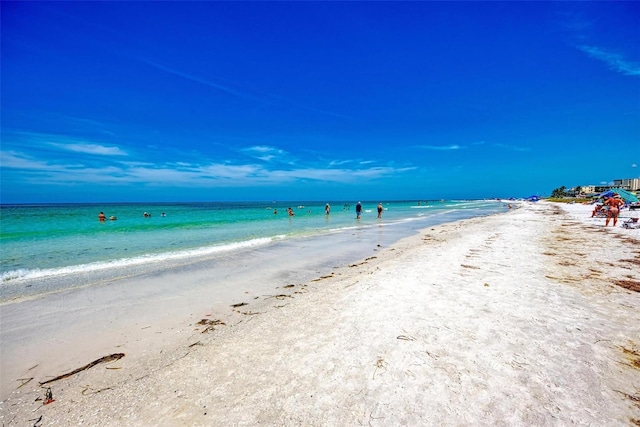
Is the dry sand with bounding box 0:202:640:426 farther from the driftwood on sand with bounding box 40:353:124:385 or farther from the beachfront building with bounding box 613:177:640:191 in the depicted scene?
the beachfront building with bounding box 613:177:640:191

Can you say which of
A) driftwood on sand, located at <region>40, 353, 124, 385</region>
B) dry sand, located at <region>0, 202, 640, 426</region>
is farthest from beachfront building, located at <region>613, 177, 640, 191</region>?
driftwood on sand, located at <region>40, 353, 124, 385</region>

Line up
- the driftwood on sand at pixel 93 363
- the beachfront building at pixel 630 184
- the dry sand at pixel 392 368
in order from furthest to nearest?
the beachfront building at pixel 630 184, the driftwood on sand at pixel 93 363, the dry sand at pixel 392 368

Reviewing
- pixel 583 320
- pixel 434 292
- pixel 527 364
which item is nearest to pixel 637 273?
pixel 583 320

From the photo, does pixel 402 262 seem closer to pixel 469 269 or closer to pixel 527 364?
pixel 469 269

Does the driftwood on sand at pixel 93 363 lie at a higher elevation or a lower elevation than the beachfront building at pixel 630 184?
lower

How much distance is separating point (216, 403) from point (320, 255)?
989 centimetres

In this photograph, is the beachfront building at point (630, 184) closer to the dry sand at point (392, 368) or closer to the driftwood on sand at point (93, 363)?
the dry sand at point (392, 368)

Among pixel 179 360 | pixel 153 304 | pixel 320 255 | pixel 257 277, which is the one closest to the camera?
pixel 179 360

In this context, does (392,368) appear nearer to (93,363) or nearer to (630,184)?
(93,363)

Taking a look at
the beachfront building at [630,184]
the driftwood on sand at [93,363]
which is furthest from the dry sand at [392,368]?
the beachfront building at [630,184]

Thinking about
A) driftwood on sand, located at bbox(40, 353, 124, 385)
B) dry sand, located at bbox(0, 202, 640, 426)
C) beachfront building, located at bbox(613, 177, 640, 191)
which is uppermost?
beachfront building, located at bbox(613, 177, 640, 191)

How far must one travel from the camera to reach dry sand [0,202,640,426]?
9.78ft

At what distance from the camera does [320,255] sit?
13.1 metres

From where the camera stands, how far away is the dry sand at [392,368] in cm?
298
